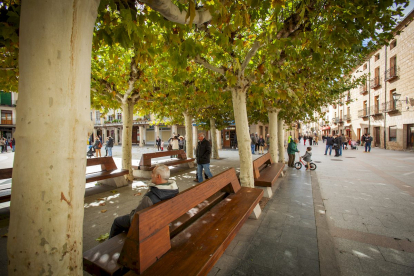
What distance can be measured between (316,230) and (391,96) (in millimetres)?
24984

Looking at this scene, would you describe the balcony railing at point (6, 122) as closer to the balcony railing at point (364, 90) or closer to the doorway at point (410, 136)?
the balcony railing at point (364, 90)

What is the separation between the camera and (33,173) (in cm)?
123

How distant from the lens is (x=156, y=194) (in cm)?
238

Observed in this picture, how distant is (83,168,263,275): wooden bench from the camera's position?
1.66m

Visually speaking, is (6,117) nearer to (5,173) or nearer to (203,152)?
(5,173)

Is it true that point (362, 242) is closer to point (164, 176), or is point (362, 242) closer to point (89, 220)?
point (164, 176)

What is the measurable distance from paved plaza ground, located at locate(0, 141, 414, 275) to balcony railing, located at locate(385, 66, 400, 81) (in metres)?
19.2

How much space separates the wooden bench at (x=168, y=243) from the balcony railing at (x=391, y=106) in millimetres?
24834

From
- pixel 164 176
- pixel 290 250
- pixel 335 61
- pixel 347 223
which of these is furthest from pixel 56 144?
pixel 335 61

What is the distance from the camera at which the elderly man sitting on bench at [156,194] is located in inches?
91.7

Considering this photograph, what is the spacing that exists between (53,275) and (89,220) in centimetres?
308

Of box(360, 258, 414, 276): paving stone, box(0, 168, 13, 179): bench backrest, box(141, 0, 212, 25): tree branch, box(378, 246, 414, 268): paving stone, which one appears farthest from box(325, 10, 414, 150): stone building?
box(0, 168, 13, 179): bench backrest

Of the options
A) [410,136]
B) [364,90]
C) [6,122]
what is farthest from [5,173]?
[6,122]

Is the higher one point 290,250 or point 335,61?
point 335,61
